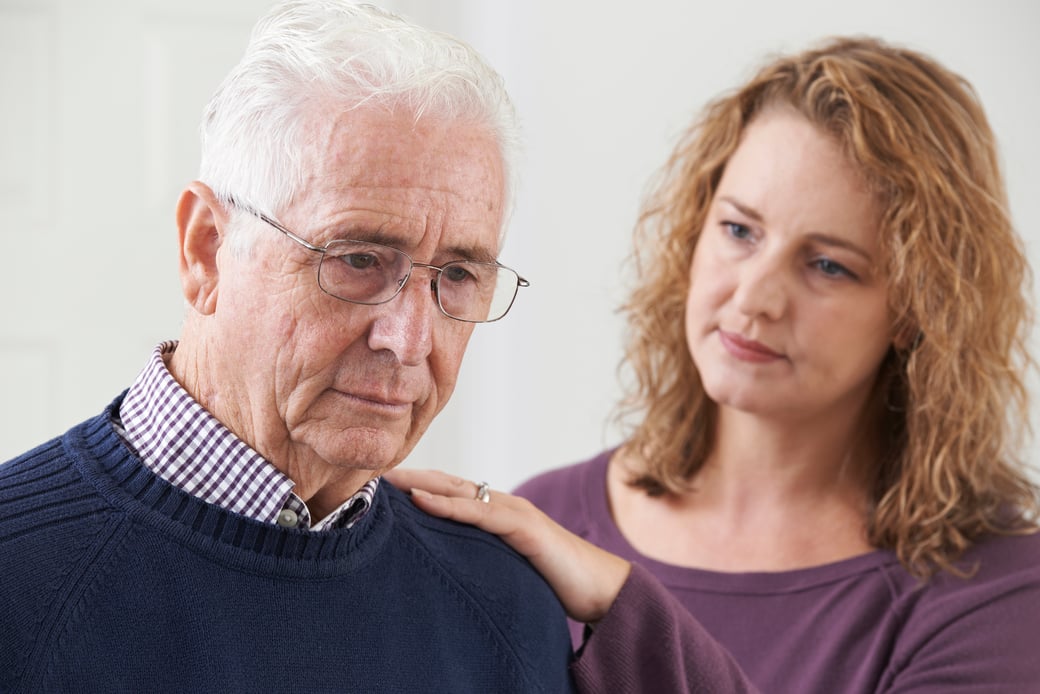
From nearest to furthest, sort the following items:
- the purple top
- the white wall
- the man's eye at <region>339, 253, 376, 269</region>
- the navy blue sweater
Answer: the navy blue sweater, the man's eye at <region>339, 253, 376, 269</region>, the purple top, the white wall

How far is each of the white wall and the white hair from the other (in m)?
1.62

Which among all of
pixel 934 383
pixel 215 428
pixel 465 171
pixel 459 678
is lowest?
pixel 459 678

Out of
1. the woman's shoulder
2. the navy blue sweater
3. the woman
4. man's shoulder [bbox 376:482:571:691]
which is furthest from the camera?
the woman's shoulder

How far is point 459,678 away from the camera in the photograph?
1.41 meters

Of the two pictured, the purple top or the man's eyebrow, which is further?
the purple top

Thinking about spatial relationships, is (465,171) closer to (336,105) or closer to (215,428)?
(336,105)

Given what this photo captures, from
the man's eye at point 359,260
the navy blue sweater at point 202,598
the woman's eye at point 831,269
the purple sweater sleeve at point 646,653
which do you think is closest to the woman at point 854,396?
the woman's eye at point 831,269

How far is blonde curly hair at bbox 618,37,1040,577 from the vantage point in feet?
6.74

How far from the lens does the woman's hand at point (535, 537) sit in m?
1.56

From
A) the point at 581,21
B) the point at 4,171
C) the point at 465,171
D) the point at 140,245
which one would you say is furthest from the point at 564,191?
the point at 465,171

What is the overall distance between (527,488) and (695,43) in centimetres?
148

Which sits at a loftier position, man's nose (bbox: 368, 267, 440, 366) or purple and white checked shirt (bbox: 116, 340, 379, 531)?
man's nose (bbox: 368, 267, 440, 366)

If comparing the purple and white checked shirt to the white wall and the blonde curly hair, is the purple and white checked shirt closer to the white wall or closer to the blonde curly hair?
the blonde curly hair

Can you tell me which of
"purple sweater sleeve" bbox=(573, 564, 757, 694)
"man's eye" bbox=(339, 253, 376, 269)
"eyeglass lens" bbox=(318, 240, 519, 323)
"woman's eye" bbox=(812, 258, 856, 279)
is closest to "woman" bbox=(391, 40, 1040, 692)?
"woman's eye" bbox=(812, 258, 856, 279)
